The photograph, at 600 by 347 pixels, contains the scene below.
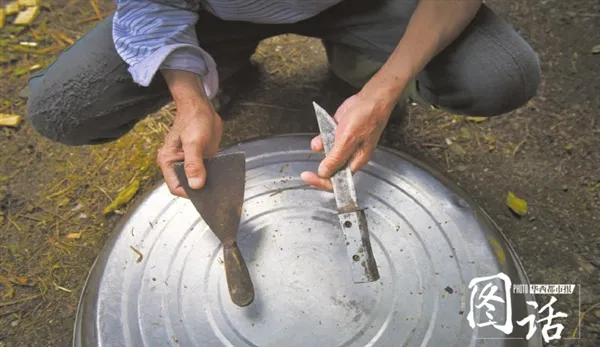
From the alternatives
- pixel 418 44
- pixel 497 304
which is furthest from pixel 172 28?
pixel 497 304

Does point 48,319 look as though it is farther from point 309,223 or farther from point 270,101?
point 270,101

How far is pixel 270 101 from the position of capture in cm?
150

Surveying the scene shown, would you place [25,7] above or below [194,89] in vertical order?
below

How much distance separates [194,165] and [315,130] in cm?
56

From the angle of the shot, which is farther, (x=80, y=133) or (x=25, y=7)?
(x=25, y=7)

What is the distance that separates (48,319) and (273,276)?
21.2 inches

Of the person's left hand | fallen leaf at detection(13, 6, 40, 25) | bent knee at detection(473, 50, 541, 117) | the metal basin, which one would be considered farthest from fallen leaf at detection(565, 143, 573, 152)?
fallen leaf at detection(13, 6, 40, 25)

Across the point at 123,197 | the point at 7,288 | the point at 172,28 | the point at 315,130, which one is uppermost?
the point at 172,28

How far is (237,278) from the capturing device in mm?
857

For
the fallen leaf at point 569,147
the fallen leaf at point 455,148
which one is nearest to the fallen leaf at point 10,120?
the fallen leaf at point 455,148

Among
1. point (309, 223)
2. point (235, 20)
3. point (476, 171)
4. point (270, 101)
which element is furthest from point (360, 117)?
point (270, 101)

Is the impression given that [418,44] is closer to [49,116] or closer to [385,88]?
[385,88]

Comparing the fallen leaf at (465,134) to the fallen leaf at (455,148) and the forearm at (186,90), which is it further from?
the forearm at (186,90)

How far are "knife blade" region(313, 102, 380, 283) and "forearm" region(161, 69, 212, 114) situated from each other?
280mm
